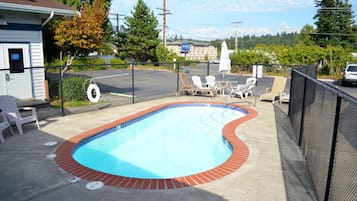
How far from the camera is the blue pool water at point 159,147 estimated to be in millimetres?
5609

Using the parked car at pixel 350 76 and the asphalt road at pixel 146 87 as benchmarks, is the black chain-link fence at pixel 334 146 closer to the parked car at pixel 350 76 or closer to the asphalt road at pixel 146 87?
the asphalt road at pixel 146 87

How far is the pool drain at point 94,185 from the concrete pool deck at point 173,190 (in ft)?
0.22

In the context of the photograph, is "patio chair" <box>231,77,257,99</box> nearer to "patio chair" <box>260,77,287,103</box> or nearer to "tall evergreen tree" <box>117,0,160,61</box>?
"patio chair" <box>260,77,287,103</box>

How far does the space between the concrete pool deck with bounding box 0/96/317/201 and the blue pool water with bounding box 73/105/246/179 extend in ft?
2.18

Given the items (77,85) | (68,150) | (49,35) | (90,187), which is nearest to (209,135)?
(68,150)

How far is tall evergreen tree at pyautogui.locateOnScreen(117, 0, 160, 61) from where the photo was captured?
33906 millimetres

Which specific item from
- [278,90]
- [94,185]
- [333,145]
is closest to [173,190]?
[94,185]

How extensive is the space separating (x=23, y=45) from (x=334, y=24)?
38729mm

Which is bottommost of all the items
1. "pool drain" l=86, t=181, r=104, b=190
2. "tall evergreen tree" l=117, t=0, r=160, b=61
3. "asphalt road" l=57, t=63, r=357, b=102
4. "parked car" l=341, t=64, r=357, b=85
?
"pool drain" l=86, t=181, r=104, b=190

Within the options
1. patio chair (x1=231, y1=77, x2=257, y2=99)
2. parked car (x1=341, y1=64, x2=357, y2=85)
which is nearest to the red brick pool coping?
patio chair (x1=231, y1=77, x2=257, y2=99)

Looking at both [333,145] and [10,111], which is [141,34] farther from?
[333,145]

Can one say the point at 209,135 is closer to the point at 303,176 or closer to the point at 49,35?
the point at 303,176

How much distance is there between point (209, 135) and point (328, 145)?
4.44 m

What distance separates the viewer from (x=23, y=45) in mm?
9344
